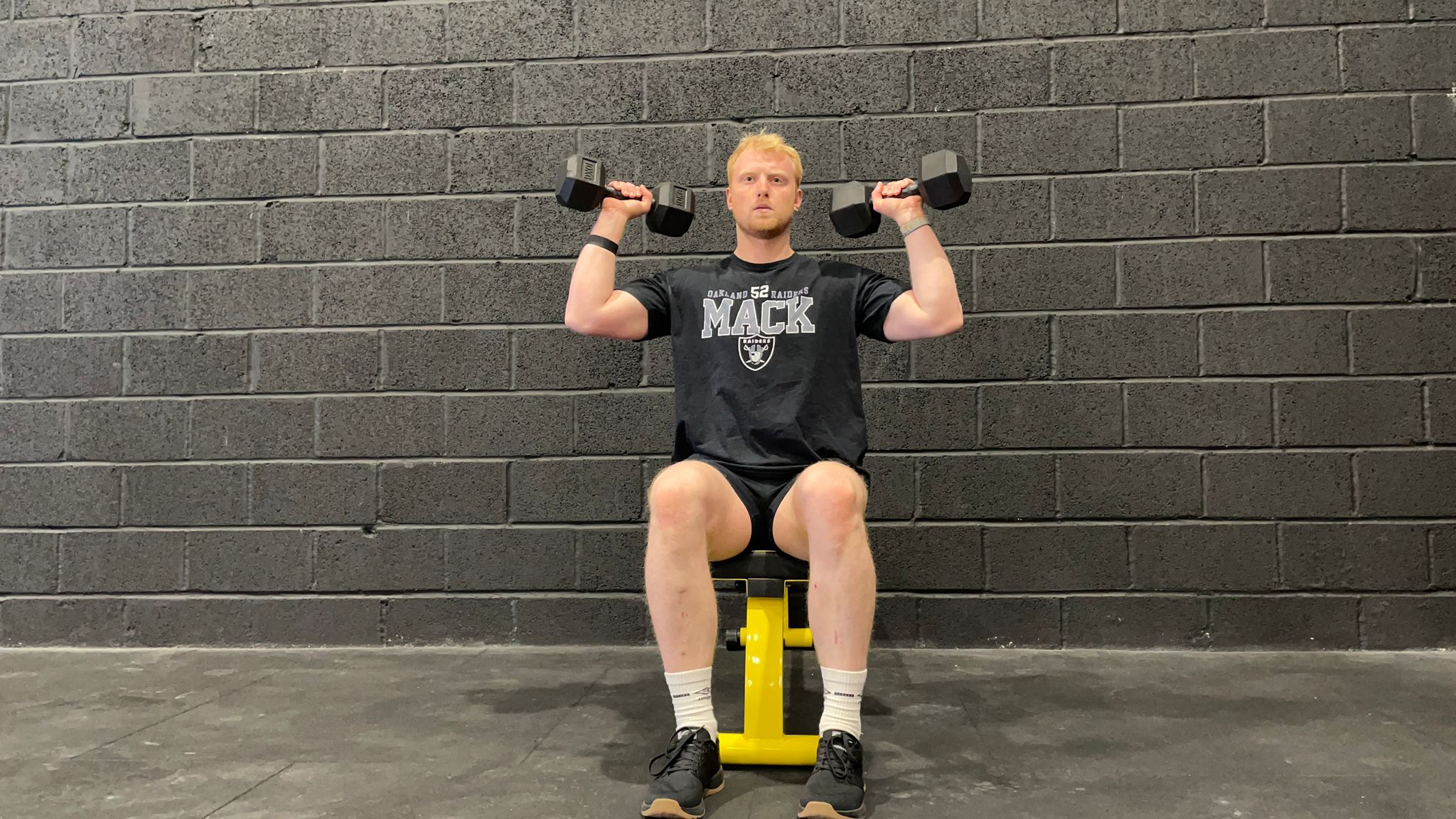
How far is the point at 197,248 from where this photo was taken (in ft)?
9.26

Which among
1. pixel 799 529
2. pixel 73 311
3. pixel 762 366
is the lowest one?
pixel 799 529

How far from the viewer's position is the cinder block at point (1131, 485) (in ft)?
8.47

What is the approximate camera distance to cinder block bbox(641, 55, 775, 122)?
270 cm

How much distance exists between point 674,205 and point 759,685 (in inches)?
43.4

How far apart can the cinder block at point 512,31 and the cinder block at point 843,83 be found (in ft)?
2.20

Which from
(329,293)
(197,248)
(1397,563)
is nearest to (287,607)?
(329,293)

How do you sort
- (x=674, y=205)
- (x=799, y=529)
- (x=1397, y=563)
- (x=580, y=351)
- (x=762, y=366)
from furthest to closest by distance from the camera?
(x=580, y=351)
(x=1397, y=563)
(x=674, y=205)
(x=762, y=366)
(x=799, y=529)

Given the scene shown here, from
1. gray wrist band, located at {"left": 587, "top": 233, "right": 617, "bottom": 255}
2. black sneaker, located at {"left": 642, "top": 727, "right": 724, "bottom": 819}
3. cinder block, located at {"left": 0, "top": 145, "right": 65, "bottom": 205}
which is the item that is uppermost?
cinder block, located at {"left": 0, "top": 145, "right": 65, "bottom": 205}

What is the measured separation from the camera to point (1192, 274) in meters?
2.60

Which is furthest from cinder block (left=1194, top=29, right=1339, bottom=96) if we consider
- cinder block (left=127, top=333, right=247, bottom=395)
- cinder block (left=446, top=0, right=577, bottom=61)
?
cinder block (left=127, top=333, right=247, bottom=395)

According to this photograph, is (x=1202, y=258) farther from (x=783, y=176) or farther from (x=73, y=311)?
(x=73, y=311)

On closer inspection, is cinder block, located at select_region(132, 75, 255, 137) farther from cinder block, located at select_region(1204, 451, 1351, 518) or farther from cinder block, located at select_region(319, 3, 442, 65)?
cinder block, located at select_region(1204, 451, 1351, 518)

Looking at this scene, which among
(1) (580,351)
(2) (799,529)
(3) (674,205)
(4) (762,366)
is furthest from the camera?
(1) (580,351)

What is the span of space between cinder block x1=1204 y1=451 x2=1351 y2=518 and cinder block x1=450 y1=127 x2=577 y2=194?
79.7 inches
